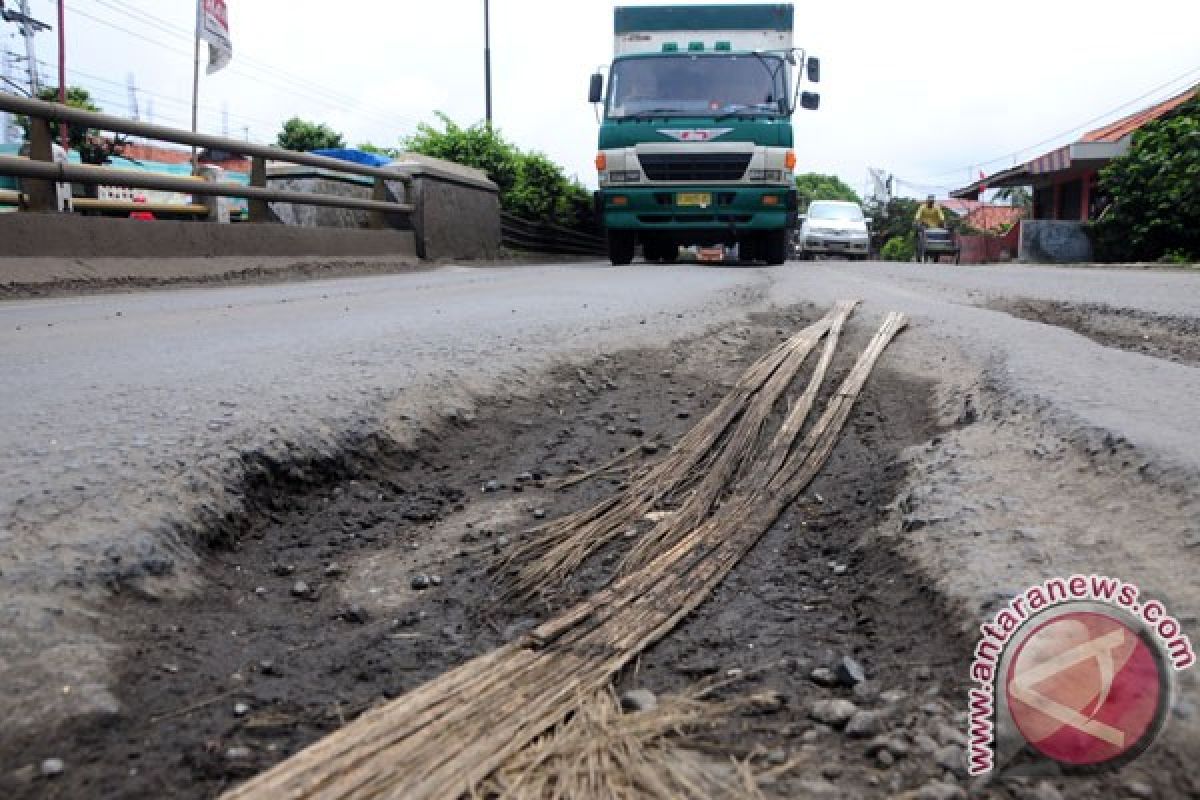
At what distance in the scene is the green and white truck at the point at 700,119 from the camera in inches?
485

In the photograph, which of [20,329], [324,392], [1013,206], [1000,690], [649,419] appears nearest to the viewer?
[1000,690]

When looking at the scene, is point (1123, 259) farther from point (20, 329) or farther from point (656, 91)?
point (20, 329)

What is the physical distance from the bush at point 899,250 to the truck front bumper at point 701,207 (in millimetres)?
20050

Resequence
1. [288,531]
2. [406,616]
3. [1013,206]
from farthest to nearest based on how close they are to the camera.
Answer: [1013,206], [288,531], [406,616]

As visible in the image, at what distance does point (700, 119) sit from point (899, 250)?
23.9 meters

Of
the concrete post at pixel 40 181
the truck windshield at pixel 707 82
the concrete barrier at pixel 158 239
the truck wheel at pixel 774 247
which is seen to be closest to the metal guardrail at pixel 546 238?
the truck windshield at pixel 707 82

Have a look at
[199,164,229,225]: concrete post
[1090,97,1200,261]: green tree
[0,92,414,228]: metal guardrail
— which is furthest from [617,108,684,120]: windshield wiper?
[1090,97,1200,261]: green tree

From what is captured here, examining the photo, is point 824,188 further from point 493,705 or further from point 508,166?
point 493,705

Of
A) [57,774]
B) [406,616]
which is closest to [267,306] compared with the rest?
[406,616]

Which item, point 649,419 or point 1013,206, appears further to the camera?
point 1013,206

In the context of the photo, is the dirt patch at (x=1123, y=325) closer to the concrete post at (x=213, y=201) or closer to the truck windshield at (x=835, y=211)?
the concrete post at (x=213, y=201)

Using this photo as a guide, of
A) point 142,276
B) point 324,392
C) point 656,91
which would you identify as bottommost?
point 324,392

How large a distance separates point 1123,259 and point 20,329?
16795 mm

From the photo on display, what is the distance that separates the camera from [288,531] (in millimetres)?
2314
